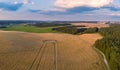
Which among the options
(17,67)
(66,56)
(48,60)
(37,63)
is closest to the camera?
(17,67)

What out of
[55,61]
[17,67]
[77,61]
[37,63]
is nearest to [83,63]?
[77,61]

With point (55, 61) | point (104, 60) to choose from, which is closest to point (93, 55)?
point (104, 60)

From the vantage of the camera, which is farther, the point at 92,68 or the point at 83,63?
the point at 83,63

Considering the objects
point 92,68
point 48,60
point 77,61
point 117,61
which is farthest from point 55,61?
point 117,61

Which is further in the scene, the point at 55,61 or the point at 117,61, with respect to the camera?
the point at 55,61

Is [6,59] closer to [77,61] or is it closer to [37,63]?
[37,63]

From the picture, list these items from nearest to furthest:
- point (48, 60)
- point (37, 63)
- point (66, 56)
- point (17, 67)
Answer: point (17, 67) → point (37, 63) → point (48, 60) → point (66, 56)

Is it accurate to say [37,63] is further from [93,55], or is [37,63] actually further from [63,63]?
[93,55]
